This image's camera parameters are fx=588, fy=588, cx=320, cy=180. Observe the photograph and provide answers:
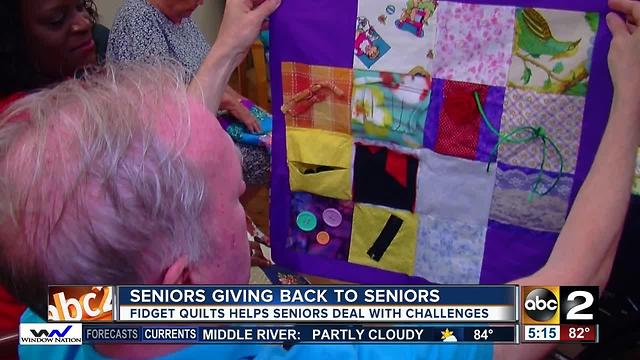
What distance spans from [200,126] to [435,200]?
0.67 metres

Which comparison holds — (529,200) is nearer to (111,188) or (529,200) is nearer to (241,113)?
(111,188)

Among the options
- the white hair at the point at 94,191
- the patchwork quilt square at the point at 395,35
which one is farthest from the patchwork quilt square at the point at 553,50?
the white hair at the point at 94,191

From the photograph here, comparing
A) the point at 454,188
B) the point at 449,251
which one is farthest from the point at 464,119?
the point at 449,251

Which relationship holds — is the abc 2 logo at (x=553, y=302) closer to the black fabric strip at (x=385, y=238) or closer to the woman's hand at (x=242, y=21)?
the black fabric strip at (x=385, y=238)

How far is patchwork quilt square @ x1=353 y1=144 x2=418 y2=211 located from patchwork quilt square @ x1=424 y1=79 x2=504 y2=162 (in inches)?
3.4

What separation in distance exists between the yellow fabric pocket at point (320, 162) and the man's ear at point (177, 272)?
66 centimetres

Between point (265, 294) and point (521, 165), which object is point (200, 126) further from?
point (521, 165)

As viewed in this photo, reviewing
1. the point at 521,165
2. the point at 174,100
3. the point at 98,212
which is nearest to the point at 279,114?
the point at 521,165

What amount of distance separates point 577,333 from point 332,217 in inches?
24.5

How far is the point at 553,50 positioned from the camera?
104 cm

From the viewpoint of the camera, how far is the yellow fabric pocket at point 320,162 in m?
1.30

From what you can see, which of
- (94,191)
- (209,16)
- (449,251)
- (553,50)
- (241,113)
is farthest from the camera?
(209,16)

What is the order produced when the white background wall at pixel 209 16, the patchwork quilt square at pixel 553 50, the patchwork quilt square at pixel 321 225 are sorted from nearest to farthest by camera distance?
the patchwork quilt square at pixel 553 50, the patchwork quilt square at pixel 321 225, the white background wall at pixel 209 16

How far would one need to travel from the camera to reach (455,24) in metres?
1.10
